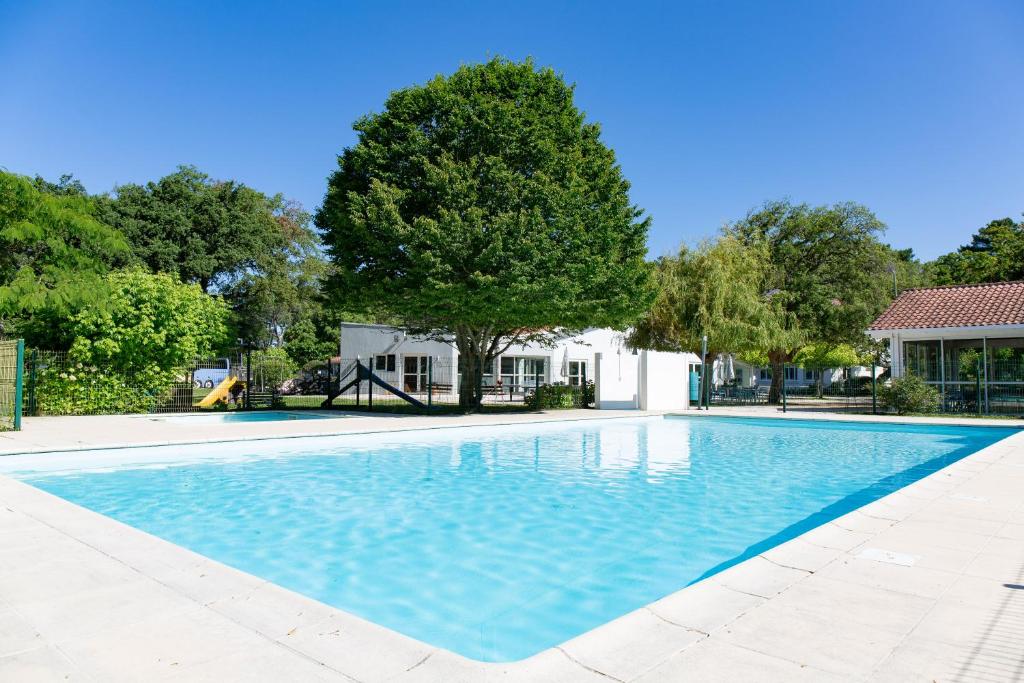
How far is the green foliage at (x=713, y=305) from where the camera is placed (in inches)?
1032

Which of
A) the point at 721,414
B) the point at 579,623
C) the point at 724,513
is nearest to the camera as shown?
the point at 579,623

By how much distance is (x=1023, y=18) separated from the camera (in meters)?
13.9

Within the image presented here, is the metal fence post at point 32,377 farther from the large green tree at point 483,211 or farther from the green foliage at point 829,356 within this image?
the green foliage at point 829,356

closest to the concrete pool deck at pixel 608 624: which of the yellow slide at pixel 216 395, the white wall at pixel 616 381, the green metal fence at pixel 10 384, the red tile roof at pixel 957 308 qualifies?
the green metal fence at pixel 10 384

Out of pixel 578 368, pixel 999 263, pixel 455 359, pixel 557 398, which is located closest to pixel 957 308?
pixel 557 398

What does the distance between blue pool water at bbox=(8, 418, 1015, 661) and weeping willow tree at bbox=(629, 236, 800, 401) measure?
468 inches

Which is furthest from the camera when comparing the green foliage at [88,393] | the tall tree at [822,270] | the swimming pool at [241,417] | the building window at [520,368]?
the building window at [520,368]

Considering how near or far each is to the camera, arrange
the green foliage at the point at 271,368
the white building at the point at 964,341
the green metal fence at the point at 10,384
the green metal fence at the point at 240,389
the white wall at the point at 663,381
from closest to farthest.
Answer: 1. the green metal fence at the point at 10,384
2. the green metal fence at the point at 240,389
3. the white building at the point at 964,341
4. the white wall at the point at 663,381
5. the green foliage at the point at 271,368

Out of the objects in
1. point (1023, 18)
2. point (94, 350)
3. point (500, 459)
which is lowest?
point (500, 459)

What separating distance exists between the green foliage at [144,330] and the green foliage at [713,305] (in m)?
16.2

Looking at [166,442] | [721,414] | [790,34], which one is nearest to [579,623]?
[166,442]

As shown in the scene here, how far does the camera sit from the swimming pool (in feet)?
57.1

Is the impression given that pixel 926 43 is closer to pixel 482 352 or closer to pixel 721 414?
pixel 721 414

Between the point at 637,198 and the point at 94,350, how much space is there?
677 inches
